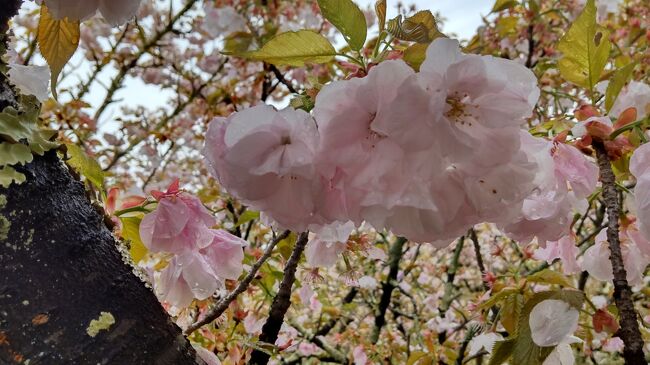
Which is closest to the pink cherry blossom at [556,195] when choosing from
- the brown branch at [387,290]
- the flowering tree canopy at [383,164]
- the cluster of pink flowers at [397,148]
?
the flowering tree canopy at [383,164]

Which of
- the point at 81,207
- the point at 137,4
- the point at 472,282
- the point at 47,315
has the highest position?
the point at 472,282

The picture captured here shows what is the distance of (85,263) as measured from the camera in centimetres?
45

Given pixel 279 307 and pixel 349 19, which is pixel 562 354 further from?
pixel 349 19

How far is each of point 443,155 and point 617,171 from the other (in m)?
0.48

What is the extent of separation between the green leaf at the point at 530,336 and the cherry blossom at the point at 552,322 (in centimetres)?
1

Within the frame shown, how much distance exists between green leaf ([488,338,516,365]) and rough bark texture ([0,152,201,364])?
41 cm

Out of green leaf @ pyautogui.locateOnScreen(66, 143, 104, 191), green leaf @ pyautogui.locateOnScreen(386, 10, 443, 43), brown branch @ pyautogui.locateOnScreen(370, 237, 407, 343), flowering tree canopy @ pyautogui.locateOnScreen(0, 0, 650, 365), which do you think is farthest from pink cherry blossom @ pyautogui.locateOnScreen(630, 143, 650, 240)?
brown branch @ pyautogui.locateOnScreen(370, 237, 407, 343)

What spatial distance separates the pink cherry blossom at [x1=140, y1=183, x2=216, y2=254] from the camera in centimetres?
65

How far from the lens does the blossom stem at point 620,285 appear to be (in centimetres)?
55

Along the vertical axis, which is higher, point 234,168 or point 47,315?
point 234,168

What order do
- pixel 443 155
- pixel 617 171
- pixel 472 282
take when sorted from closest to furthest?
pixel 443 155, pixel 617 171, pixel 472 282

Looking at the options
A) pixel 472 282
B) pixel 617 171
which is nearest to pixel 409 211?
pixel 617 171

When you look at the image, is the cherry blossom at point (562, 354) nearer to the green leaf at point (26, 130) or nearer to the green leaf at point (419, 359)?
the green leaf at point (419, 359)

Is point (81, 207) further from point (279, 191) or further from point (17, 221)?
point (279, 191)
